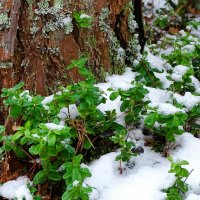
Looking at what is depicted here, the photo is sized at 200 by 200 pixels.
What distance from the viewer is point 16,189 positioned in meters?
2.24

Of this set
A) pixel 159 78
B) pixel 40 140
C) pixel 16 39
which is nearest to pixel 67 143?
pixel 40 140

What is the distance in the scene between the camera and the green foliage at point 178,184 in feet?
6.46

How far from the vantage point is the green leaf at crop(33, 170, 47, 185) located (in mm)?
2110

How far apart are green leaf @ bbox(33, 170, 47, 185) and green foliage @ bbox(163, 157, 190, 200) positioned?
64cm

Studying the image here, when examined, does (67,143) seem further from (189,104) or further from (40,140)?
(189,104)

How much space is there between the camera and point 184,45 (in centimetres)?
295

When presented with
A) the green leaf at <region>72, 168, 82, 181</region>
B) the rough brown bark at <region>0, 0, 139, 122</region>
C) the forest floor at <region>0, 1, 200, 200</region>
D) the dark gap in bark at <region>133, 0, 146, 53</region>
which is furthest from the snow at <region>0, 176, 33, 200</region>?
the dark gap in bark at <region>133, 0, 146, 53</region>

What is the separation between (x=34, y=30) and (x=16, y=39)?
4.7 inches

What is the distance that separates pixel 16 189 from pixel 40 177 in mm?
225

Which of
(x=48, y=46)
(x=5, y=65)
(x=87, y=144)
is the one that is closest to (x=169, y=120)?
(x=87, y=144)

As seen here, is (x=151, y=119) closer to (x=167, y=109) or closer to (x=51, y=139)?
(x=167, y=109)

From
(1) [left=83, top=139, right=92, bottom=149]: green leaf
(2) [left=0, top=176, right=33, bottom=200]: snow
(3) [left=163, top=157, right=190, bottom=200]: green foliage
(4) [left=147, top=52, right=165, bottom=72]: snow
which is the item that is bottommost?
(2) [left=0, top=176, right=33, bottom=200]: snow

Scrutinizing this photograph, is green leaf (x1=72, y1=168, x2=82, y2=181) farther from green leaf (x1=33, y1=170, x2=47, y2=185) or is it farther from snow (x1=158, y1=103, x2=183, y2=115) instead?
snow (x1=158, y1=103, x2=183, y2=115)

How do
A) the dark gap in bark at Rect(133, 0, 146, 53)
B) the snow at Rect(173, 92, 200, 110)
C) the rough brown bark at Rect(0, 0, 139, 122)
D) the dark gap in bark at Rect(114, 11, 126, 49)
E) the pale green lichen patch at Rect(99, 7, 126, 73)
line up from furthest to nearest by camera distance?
1. the dark gap in bark at Rect(133, 0, 146, 53)
2. the dark gap in bark at Rect(114, 11, 126, 49)
3. the pale green lichen patch at Rect(99, 7, 126, 73)
4. the snow at Rect(173, 92, 200, 110)
5. the rough brown bark at Rect(0, 0, 139, 122)
